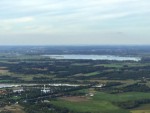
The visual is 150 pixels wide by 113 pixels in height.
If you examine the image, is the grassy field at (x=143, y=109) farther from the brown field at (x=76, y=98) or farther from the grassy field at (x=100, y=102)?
the brown field at (x=76, y=98)

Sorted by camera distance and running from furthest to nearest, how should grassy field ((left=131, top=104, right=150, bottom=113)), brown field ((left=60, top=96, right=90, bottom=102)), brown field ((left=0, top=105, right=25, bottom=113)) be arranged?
brown field ((left=60, top=96, right=90, bottom=102))
grassy field ((left=131, top=104, right=150, bottom=113))
brown field ((left=0, top=105, right=25, bottom=113))

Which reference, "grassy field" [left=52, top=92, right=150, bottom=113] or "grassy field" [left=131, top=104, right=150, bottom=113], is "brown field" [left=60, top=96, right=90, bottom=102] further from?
"grassy field" [left=131, top=104, right=150, bottom=113]

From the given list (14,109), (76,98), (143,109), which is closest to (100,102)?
(76,98)

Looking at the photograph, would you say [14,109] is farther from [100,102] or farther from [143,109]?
[143,109]

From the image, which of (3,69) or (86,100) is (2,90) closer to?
(86,100)

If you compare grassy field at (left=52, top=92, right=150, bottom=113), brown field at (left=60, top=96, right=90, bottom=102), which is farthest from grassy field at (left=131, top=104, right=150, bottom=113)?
brown field at (left=60, top=96, right=90, bottom=102)

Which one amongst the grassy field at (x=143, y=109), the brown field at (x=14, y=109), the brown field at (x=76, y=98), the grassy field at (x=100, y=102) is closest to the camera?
the brown field at (x=14, y=109)

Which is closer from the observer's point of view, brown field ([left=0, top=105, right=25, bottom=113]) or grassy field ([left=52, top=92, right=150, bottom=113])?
brown field ([left=0, top=105, right=25, bottom=113])

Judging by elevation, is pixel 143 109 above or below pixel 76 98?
below

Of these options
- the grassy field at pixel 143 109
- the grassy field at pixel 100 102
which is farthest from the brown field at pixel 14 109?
the grassy field at pixel 143 109

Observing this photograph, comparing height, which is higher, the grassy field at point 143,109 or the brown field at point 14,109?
the brown field at point 14,109

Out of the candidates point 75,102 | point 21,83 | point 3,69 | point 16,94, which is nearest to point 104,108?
point 75,102

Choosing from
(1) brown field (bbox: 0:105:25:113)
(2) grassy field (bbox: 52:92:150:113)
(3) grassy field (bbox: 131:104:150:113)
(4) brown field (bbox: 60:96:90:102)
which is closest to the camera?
(1) brown field (bbox: 0:105:25:113)
